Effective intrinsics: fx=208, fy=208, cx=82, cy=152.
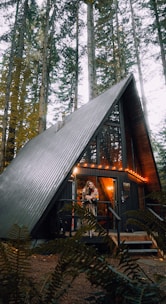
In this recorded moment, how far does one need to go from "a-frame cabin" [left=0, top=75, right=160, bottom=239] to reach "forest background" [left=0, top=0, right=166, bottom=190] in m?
2.56

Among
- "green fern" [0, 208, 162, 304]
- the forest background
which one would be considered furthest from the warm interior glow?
"green fern" [0, 208, 162, 304]

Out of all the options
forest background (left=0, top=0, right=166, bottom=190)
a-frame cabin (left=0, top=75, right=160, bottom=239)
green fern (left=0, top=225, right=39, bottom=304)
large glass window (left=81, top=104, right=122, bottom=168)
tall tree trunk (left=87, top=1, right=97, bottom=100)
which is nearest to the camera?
green fern (left=0, top=225, right=39, bottom=304)

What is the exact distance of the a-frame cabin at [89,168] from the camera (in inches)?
235

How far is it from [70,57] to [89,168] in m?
12.7

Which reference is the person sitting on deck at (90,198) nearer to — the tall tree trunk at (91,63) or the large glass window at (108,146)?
the large glass window at (108,146)

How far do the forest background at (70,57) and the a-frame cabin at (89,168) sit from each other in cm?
256

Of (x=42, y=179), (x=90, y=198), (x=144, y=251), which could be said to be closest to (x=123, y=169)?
(x=90, y=198)

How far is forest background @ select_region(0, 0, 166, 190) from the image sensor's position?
13.1 metres

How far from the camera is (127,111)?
10781 mm

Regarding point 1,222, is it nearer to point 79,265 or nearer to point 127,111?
point 79,265

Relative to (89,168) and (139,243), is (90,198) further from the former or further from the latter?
(139,243)

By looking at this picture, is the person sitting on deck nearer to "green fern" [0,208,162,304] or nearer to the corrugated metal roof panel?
the corrugated metal roof panel

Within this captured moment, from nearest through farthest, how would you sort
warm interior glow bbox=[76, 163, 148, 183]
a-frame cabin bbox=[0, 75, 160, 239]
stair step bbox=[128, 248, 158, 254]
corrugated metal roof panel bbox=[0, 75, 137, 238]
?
corrugated metal roof panel bbox=[0, 75, 137, 238], a-frame cabin bbox=[0, 75, 160, 239], stair step bbox=[128, 248, 158, 254], warm interior glow bbox=[76, 163, 148, 183]

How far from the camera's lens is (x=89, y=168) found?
27.1 feet
